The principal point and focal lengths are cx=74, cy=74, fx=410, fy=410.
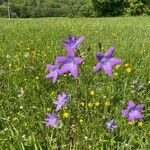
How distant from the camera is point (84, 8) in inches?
2753


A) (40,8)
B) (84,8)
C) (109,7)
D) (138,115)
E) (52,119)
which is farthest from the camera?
(40,8)

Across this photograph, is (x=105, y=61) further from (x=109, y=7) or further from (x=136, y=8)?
(x=109, y=7)

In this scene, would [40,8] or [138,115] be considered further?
[40,8]

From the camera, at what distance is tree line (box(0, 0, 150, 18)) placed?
177ft

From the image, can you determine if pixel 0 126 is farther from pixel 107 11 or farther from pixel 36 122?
pixel 107 11

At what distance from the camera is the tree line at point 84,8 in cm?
5384

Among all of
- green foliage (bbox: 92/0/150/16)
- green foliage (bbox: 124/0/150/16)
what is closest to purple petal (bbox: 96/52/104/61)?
green foliage (bbox: 92/0/150/16)

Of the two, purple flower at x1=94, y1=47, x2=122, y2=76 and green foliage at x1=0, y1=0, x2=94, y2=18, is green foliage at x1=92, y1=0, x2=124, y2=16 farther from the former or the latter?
purple flower at x1=94, y1=47, x2=122, y2=76

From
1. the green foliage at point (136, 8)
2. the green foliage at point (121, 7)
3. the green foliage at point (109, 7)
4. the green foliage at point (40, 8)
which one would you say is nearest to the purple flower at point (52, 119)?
the green foliage at point (121, 7)

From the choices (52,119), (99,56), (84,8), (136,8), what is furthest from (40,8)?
(99,56)

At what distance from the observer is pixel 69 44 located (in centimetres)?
240

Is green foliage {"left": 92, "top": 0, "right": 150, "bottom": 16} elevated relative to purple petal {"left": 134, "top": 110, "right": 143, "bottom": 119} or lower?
lower

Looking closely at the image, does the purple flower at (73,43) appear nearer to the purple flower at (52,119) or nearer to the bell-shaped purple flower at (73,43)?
the bell-shaped purple flower at (73,43)

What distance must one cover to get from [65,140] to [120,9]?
53817mm
